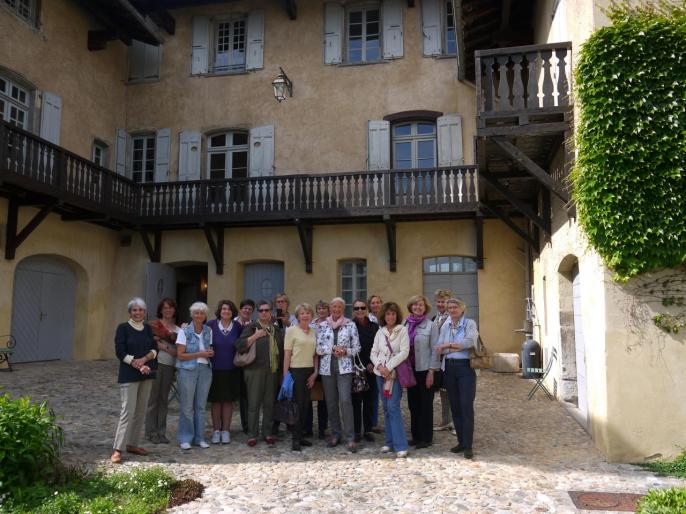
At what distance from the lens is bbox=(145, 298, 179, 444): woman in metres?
6.09

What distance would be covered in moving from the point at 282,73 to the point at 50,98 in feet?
16.6

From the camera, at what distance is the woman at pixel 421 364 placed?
594 cm

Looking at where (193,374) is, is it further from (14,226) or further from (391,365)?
(14,226)

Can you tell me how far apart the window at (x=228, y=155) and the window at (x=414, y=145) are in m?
3.78

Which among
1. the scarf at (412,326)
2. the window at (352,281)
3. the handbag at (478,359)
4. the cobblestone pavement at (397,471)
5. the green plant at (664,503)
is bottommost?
the cobblestone pavement at (397,471)

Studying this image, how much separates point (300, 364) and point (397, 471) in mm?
1443

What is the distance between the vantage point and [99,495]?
14.6ft

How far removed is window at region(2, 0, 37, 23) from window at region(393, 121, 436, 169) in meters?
8.21

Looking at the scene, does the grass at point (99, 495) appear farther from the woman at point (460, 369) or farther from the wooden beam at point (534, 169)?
the wooden beam at point (534, 169)

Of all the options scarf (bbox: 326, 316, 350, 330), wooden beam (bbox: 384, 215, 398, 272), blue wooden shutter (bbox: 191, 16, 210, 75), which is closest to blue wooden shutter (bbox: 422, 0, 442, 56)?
wooden beam (bbox: 384, 215, 398, 272)

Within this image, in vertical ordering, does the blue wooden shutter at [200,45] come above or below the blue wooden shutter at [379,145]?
above

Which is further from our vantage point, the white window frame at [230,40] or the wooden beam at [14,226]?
the white window frame at [230,40]

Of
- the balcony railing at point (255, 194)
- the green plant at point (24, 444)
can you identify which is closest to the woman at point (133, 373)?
the green plant at point (24, 444)

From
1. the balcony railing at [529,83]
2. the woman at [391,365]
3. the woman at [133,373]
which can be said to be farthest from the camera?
the balcony railing at [529,83]
